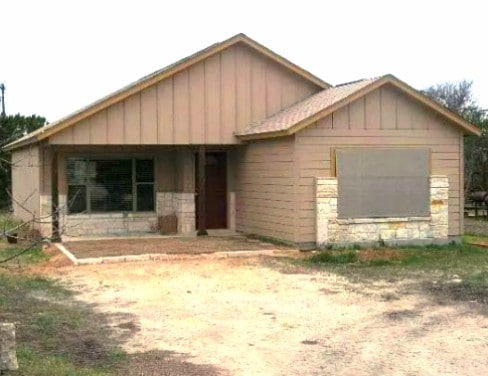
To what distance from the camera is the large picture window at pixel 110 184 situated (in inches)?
733

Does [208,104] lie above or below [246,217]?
above

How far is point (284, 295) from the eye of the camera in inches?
417

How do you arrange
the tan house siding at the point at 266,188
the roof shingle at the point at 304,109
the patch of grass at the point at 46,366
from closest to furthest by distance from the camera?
the patch of grass at the point at 46,366, the roof shingle at the point at 304,109, the tan house siding at the point at 266,188

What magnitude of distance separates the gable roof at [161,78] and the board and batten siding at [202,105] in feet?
0.58

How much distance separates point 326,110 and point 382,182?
80.8 inches

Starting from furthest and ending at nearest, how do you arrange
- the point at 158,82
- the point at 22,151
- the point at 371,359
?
the point at 22,151
the point at 158,82
the point at 371,359

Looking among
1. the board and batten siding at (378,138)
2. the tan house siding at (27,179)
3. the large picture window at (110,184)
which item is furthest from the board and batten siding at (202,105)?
the board and batten siding at (378,138)

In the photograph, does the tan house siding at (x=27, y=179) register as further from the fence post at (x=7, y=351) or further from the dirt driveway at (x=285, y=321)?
the fence post at (x=7, y=351)

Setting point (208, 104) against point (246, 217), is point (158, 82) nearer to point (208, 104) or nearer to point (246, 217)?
point (208, 104)

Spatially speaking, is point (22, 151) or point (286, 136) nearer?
point (286, 136)

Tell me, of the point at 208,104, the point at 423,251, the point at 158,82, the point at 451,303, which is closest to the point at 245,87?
the point at 208,104

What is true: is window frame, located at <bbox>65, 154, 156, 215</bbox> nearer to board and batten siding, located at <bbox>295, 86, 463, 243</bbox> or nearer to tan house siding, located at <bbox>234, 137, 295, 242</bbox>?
tan house siding, located at <bbox>234, 137, 295, 242</bbox>

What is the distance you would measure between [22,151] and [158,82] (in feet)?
22.1

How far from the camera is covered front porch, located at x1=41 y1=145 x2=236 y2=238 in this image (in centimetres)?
1845
